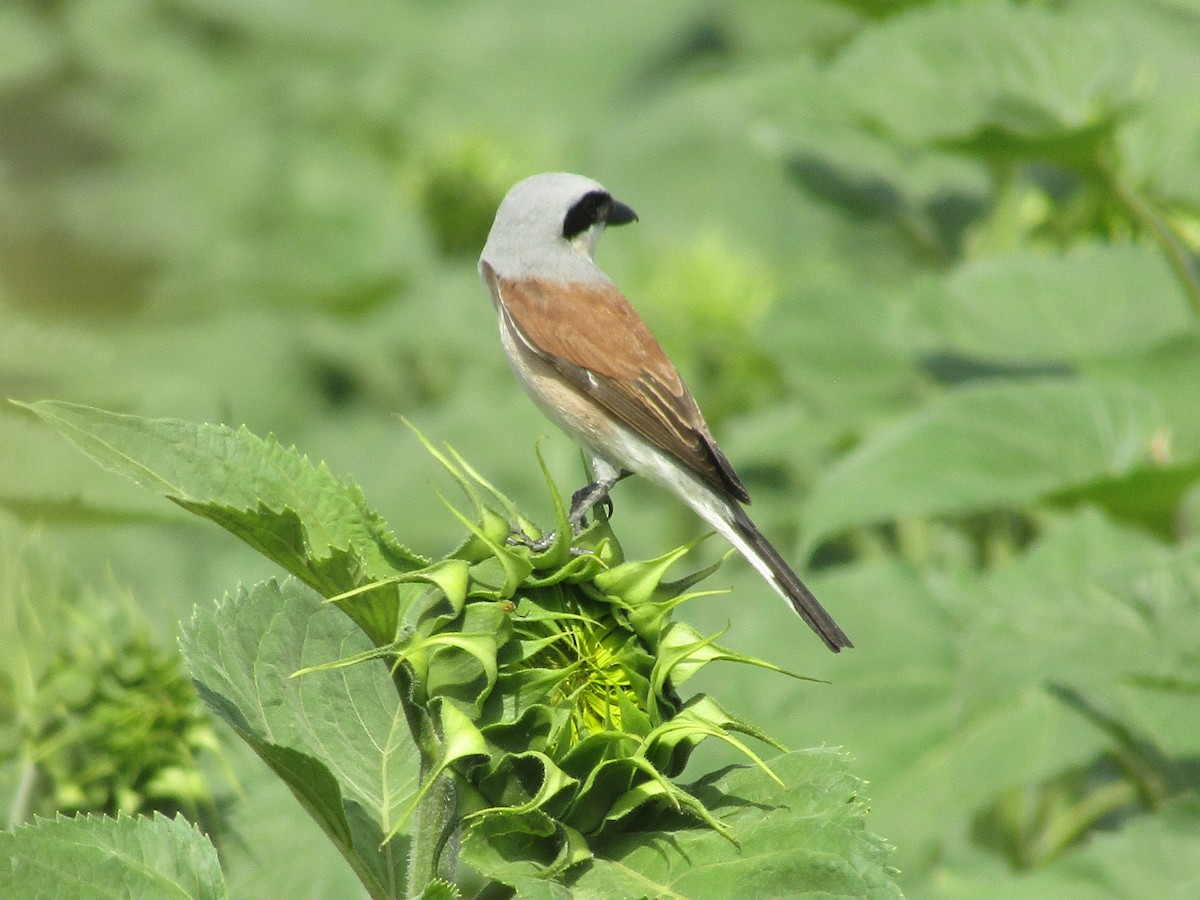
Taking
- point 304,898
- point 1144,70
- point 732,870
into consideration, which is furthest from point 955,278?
point 732,870

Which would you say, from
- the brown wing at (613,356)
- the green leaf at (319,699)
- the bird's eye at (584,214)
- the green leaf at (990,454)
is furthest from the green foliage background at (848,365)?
the bird's eye at (584,214)

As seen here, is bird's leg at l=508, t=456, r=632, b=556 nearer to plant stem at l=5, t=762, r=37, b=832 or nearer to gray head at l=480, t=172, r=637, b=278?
gray head at l=480, t=172, r=637, b=278

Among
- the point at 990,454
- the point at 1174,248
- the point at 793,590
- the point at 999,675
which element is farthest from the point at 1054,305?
the point at 793,590

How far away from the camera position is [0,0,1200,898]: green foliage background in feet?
8.53

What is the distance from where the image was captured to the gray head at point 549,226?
95.4 inches

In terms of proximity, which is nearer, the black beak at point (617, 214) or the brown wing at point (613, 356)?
the brown wing at point (613, 356)

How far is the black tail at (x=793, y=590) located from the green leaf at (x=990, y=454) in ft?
2.21

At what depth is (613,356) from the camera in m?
2.47

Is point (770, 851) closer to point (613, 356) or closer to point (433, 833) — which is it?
point (433, 833)

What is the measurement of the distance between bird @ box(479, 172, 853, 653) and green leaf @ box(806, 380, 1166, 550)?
62 centimetres

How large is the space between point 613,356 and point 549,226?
0.24 m

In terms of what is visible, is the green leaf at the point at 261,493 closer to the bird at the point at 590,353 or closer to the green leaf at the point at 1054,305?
the bird at the point at 590,353

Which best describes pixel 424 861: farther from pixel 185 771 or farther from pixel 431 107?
pixel 431 107

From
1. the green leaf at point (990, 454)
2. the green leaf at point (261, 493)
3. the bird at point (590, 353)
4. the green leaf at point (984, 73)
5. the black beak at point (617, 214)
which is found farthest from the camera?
the green leaf at point (984, 73)
